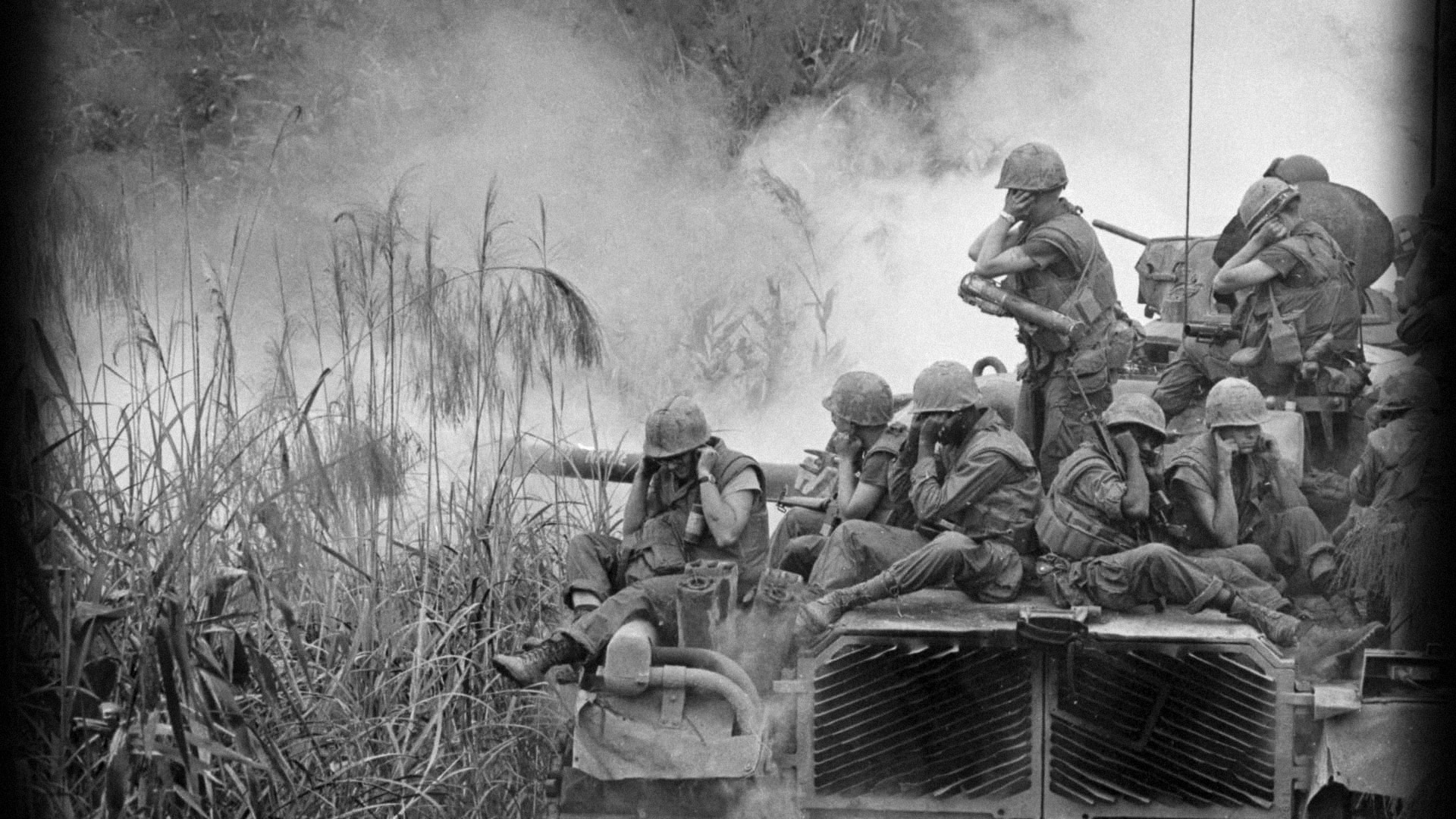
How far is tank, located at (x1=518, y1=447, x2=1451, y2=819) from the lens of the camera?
11.2 m

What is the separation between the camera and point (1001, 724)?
11406 millimetres

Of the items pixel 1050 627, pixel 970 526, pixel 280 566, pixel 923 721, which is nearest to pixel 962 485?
pixel 970 526

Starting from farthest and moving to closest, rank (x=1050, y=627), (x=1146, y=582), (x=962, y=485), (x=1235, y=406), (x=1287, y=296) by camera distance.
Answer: (x=1287, y=296), (x=1235, y=406), (x=962, y=485), (x=1146, y=582), (x=1050, y=627)

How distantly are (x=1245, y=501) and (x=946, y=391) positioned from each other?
151 centimetres

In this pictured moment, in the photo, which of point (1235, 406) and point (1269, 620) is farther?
point (1235, 406)

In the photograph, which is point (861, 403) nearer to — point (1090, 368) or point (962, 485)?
point (962, 485)

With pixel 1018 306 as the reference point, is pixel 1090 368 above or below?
below

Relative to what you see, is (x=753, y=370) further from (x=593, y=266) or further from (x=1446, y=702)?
(x=1446, y=702)

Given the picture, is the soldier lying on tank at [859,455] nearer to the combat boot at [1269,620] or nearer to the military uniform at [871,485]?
the military uniform at [871,485]

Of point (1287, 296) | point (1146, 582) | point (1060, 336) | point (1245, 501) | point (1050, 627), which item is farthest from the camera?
point (1287, 296)

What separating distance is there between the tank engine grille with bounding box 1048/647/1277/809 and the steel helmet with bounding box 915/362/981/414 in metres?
1.40

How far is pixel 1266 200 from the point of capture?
13.1 metres

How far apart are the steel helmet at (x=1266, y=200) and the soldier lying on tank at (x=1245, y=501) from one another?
1264 millimetres

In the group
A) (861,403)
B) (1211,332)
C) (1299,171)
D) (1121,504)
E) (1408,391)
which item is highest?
(1299,171)
